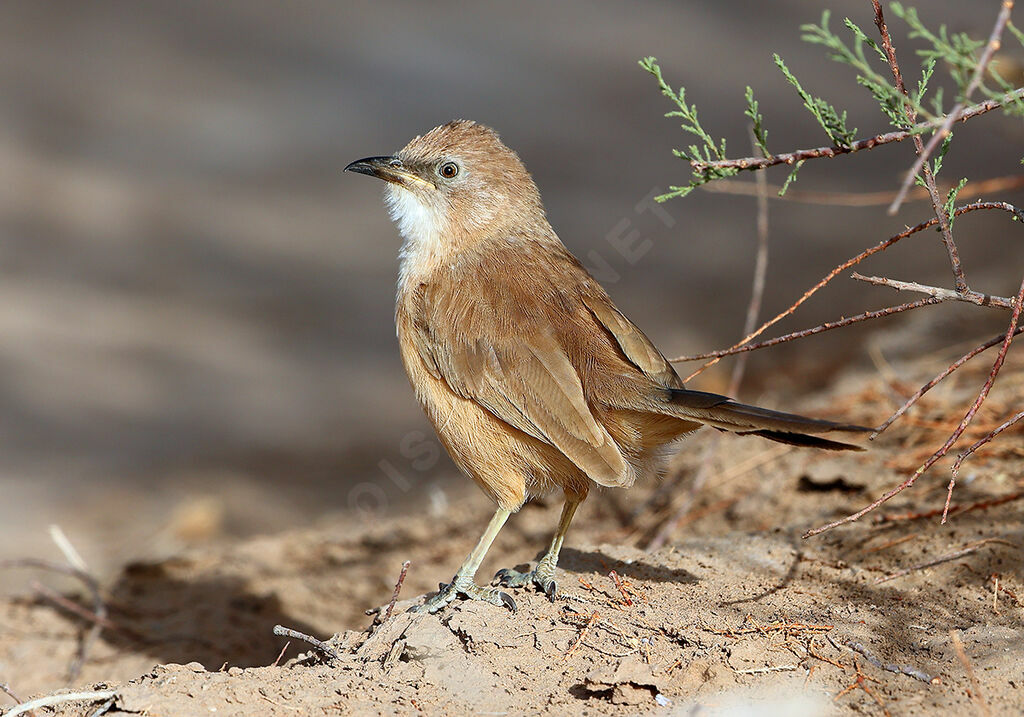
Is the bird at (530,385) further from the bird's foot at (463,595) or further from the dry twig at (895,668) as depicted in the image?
the dry twig at (895,668)

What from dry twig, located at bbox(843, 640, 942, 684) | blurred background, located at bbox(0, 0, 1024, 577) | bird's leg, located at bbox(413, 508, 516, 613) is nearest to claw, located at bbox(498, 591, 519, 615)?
bird's leg, located at bbox(413, 508, 516, 613)

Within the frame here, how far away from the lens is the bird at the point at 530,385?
354 centimetres

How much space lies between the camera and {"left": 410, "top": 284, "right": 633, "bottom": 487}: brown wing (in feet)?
11.7

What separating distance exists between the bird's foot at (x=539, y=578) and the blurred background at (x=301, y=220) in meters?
3.39

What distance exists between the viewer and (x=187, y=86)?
7.01 m

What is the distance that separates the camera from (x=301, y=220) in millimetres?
7633

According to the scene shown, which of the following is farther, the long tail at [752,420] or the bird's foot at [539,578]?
the bird's foot at [539,578]

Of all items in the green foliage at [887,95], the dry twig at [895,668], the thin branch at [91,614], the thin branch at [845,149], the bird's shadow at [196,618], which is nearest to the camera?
the green foliage at [887,95]

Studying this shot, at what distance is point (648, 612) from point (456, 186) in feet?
7.37

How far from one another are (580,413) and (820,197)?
4.63 m

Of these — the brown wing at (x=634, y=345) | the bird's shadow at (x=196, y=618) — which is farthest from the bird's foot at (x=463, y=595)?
the bird's shadow at (x=196, y=618)

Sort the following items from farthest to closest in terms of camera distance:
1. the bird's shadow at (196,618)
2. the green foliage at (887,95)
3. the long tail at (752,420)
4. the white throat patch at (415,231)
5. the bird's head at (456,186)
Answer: the bird's shadow at (196,618) < the bird's head at (456,186) < the white throat patch at (415,231) < the long tail at (752,420) < the green foliage at (887,95)

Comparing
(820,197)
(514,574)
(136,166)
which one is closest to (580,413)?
(514,574)

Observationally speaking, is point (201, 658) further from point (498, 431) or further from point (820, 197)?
point (820, 197)
